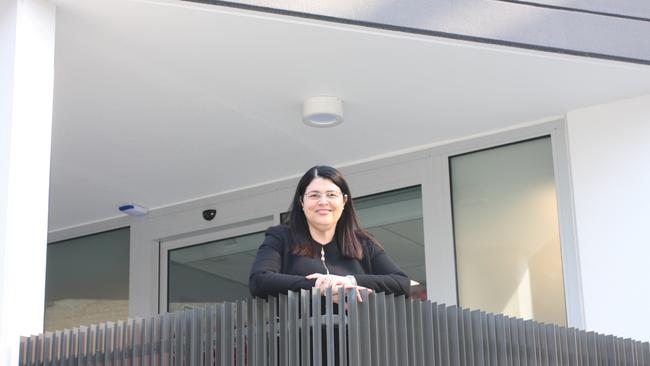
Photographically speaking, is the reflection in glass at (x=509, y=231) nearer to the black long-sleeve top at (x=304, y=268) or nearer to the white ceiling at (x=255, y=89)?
the white ceiling at (x=255, y=89)

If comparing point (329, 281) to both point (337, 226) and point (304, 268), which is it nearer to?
point (304, 268)

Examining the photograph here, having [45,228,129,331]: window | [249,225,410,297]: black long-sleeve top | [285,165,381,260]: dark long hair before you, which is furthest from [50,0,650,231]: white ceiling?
[249,225,410,297]: black long-sleeve top

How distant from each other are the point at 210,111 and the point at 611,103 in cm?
289

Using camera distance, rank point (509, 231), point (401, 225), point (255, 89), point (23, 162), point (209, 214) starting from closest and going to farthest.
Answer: point (23, 162) < point (255, 89) < point (509, 231) < point (401, 225) < point (209, 214)

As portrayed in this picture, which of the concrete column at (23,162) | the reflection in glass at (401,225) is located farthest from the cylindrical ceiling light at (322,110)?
the concrete column at (23,162)

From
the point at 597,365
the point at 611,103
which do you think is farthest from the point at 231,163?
the point at 597,365

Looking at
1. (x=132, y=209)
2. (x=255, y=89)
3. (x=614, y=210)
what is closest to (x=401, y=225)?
(x=614, y=210)

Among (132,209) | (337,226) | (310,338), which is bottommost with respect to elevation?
(310,338)

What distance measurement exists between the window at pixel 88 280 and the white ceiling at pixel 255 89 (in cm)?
120

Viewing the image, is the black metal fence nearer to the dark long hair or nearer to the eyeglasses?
the dark long hair

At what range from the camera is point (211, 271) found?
378 inches

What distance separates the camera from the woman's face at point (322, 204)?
5.04m

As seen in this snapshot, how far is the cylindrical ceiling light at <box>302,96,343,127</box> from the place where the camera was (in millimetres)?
7246

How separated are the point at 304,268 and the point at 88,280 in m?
5.78
